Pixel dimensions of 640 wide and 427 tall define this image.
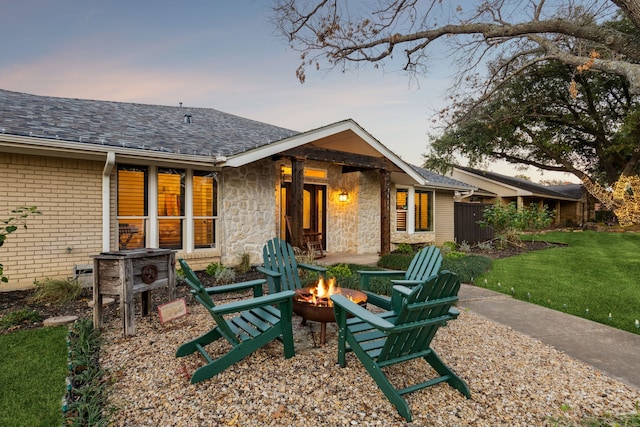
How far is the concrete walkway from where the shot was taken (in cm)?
315

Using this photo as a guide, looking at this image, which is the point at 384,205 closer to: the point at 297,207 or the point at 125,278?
the point at 297,207

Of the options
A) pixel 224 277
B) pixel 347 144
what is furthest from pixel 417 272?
pixel 347 144

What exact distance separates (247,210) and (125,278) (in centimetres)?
432

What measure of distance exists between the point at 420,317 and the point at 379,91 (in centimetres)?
958

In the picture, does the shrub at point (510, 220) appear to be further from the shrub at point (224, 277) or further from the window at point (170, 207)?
the window at point (170, 207)

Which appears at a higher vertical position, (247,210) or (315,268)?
(247,210)

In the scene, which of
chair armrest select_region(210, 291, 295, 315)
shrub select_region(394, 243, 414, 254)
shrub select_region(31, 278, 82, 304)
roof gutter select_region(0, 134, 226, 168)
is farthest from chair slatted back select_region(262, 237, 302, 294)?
shrub select_region(394, 243, 414, 254)

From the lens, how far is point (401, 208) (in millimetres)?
11969

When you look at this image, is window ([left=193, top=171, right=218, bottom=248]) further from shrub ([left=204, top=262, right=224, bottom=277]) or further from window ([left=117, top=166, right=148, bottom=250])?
window ([left=117, top=166, right=148, bottom=250])

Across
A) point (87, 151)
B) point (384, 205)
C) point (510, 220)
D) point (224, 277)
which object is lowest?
point (224, 277)

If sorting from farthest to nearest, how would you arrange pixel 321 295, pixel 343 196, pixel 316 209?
pixel 343 196 < pixel 316 209 < pixel 321 295

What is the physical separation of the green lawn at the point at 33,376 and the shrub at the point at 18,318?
36 centimetres

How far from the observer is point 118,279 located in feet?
12.0

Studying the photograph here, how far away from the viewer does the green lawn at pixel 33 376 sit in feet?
7.34
